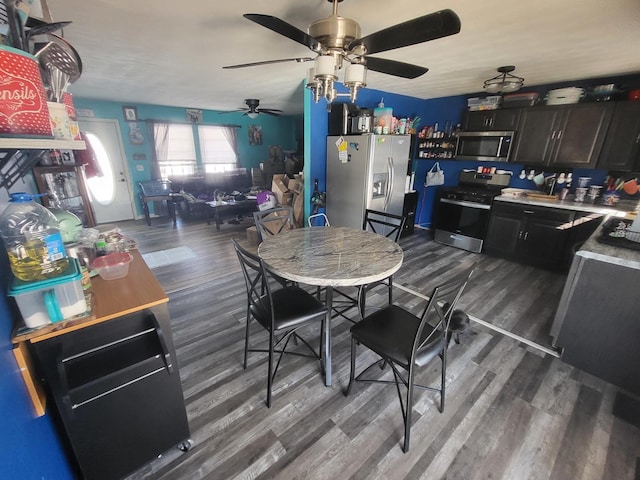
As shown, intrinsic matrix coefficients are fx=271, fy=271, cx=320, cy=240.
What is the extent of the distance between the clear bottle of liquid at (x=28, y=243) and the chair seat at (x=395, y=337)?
1337mm

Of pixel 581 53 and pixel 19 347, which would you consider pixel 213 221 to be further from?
pixel 581 53

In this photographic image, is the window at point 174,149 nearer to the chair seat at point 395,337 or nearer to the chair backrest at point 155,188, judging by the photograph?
the chair backrest at point 155,188

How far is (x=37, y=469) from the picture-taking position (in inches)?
32.7

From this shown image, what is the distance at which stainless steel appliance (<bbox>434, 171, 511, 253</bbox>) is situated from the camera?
155 inches

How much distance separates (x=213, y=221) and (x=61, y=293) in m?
5.10

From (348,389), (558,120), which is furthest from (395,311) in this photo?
(558,120)

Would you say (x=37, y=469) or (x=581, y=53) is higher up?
(x=581, y=53)

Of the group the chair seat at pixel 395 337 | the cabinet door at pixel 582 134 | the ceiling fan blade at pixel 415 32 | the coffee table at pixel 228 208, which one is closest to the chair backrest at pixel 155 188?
the coffee table at pixel 228 208

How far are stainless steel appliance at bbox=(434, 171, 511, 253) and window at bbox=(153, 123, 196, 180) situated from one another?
5.54 m

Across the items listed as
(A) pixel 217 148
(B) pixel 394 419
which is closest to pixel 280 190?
(A) pixel 217 148

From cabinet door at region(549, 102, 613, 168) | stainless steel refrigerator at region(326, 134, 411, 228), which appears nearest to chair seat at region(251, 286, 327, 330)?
stainless steel refrigerator at region(326, 134, 411, 228)

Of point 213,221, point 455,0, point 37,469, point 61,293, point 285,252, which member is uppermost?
point 455,0

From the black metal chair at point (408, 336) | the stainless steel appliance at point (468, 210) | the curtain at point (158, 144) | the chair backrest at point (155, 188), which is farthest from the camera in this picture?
the curtain at point (158, 144)

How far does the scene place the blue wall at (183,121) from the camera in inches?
205
